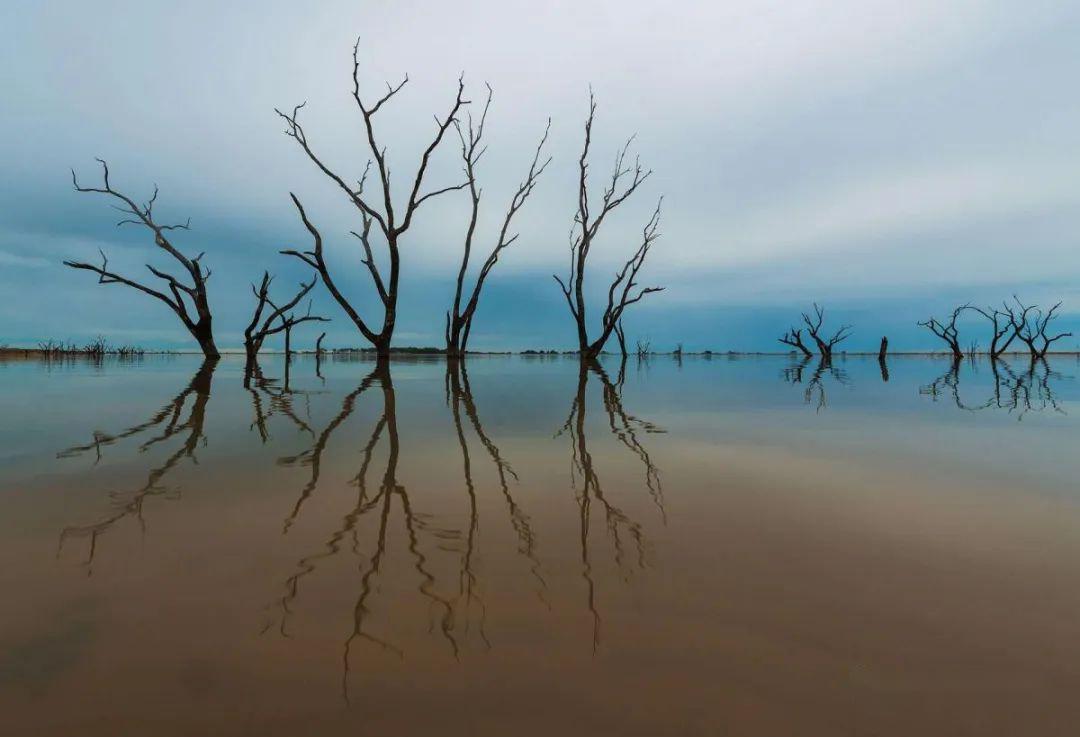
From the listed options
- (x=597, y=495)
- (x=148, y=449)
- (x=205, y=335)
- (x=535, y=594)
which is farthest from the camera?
(x=205, y=335)

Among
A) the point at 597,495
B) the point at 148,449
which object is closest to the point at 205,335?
the point at 148,449

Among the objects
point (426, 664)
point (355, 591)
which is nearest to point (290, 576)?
point (355, 591)

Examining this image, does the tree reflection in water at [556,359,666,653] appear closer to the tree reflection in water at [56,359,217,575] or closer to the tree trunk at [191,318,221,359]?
the tree reflection in water at [56,359,217,575]

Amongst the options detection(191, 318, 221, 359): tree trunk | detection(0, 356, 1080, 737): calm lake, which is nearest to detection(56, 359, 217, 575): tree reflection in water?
detection(0, 356, 1080, 737): calm lake

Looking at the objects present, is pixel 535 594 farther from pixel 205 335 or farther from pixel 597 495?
pixel 205 335

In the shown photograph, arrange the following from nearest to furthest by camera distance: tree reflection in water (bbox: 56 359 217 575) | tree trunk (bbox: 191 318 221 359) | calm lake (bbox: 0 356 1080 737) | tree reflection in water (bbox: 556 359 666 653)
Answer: calm lake (bbox: 0 356 1080 737)
tree reflection in water (bbox: 556 359 666 653)
tree reflection in water (bbox: 56 359 217 575)
tree trunk (bbox: 191 318 221 359)

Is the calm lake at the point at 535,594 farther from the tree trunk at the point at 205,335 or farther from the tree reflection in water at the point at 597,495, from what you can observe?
the tree trunk at the point at 205,335

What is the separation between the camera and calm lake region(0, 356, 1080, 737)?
0.84m

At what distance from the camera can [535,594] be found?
121 centimetres

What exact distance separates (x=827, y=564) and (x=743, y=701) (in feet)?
2.19

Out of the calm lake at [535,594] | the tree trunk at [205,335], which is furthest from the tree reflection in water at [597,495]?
the tree trunk at [205,335]

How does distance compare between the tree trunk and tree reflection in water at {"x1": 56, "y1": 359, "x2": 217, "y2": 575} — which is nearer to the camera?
tree reflection in water at {"x1": 56, "y1": 359, "x2": 217, "y2": 575}

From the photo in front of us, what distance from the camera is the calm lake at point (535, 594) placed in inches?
33.2

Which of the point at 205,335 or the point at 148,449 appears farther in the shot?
the point at 205,335
